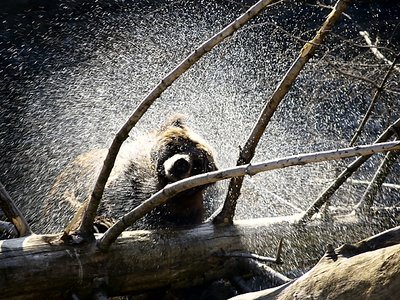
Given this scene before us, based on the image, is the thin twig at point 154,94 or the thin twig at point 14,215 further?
the thin twig at point 14,215

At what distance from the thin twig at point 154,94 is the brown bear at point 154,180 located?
0.88m

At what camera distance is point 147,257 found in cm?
399

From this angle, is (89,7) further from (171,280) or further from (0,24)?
(171,280)

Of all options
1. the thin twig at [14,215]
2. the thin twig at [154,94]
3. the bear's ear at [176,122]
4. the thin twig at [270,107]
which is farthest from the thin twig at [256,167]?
the bear's ear at [176,122]

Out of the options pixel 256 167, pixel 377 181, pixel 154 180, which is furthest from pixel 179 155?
pixel 256 167

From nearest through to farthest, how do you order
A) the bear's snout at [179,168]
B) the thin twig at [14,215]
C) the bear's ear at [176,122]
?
1. the thin twig at [14,215]
2. the bear's snout at [179,168]
3. the bear's ear at [176,122]

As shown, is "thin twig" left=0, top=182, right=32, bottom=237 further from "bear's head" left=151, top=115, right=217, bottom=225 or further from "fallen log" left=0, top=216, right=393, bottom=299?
"bear's head" left=151, top=115, right=217, bottom=225

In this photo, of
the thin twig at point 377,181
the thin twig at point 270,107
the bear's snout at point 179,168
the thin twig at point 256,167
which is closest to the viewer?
the thin twig at point 256,167

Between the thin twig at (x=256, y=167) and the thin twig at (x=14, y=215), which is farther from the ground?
the thin twig at (x=256, y=167)

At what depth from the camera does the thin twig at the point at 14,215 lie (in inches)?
154

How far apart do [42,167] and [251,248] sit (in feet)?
11.4

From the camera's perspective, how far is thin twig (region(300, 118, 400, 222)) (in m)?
4.36

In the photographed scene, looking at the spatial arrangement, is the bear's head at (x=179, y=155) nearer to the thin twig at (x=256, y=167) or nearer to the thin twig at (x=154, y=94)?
the thin twig at (x=154, y=94)

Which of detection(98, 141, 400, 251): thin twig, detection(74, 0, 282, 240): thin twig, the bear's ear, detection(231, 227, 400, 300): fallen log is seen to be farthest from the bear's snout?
detection(231, 227, 400, 300): fallen log
